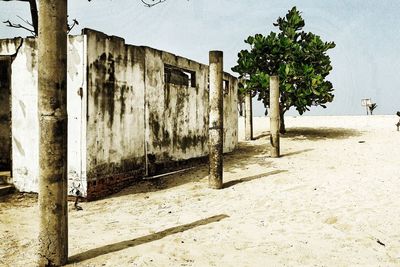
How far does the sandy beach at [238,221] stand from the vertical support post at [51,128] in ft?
1.35

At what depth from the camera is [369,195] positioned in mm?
5934

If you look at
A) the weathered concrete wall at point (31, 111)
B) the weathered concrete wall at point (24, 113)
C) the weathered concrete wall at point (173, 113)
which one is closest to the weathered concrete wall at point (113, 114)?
the weathered concrete wall at point (31, 111)

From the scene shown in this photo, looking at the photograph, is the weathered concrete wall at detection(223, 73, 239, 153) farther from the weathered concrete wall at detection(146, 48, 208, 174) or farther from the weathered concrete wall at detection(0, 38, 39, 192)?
the weathered concrete wall at detection(0, 38, 39, 192)

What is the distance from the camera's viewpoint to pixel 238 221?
16.4ft

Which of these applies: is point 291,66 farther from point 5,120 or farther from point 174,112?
point 5,120

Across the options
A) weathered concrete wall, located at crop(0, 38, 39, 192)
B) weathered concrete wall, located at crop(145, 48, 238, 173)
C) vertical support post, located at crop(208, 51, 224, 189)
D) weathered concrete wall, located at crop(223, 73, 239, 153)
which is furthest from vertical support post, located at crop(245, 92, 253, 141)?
weathered concrete wall, located at crop(0, 38, 39, 192)

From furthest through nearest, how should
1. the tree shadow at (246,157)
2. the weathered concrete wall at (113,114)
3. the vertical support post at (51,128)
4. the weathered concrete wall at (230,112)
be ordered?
1. the weathered concrete wall at (230,112)
2. the tree shadow at (246,157)
3. the weathered concrete wall at (113,114)
4. the vertical support post at (51,128)

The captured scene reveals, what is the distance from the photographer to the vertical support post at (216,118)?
7133 millimetres

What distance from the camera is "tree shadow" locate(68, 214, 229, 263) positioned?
3.75 meters

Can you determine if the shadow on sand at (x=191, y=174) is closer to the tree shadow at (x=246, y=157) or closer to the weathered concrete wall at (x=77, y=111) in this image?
the tree shadow at (x=246, y=157)

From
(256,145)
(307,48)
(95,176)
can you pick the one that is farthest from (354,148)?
(95,176)

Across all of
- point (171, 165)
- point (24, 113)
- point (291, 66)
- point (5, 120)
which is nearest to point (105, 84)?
point (24, 113)

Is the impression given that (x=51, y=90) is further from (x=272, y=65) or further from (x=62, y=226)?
(x=272, y=65)

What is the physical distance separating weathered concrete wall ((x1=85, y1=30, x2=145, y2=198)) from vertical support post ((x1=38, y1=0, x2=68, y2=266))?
3.04 meters
